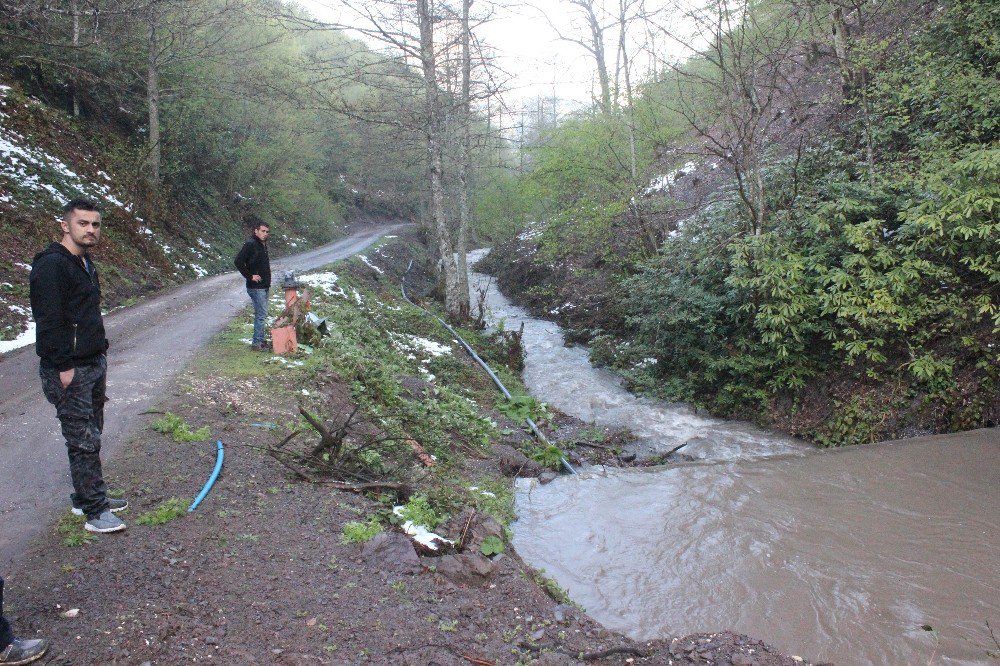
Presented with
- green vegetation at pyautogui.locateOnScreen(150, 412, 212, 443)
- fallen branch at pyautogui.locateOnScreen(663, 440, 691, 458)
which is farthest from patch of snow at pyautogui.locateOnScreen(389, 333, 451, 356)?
green vegetation at pyautogui.locateOnScreen(150, 412, 212, 443)

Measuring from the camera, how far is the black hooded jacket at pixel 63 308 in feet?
12.2

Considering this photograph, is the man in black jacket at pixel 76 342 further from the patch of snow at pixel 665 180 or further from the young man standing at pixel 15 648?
the patch of snow at pixel 665 180

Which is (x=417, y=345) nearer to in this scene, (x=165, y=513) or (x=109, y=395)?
(x=109, y=395)

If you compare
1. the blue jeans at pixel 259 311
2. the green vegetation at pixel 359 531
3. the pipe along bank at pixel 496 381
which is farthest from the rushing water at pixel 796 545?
the blue jeans at pixel 259 311

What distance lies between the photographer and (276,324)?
8820 mm

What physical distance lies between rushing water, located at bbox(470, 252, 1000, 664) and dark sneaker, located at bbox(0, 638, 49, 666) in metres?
3.59

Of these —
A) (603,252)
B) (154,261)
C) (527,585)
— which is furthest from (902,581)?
(154,261)

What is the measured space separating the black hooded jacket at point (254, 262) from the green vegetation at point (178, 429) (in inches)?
111

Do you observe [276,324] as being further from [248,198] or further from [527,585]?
[248,198]

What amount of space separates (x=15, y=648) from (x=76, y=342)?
6.16ft

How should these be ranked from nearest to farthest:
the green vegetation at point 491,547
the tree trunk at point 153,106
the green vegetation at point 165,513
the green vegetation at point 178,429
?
1. the green vegetation at point 165,513
2. the green vegetation at point 491,547
3. the green vegetation at point 178,429
4. the tree trunk at point 153,106

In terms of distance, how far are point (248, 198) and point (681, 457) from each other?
2413 cm

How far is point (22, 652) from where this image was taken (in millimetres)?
2809

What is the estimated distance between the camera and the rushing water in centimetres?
435
